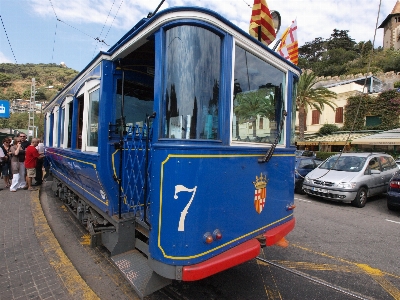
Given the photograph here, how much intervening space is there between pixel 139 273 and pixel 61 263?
177 cm

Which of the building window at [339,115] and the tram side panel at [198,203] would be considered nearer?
the tram side panel at [198,203]

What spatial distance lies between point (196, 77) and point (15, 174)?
8.48 m

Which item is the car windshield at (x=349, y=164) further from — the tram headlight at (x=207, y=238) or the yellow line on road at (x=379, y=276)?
the tram headlight at (x=207, y=238)

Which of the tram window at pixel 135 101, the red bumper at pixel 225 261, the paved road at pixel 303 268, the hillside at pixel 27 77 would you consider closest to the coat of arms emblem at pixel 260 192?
the red bumper at pixel 225 261

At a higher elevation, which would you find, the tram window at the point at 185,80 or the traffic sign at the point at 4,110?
the traffic sign at the point at 4,110

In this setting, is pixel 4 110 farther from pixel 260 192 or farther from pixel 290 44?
pixel 260 192

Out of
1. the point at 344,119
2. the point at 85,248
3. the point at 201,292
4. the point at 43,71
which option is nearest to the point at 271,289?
the point at 201,292

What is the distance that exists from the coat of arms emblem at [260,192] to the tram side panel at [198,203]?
0.23ft

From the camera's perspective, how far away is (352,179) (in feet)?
26.7

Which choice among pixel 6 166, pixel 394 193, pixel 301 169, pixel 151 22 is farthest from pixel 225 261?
pixel 6 166

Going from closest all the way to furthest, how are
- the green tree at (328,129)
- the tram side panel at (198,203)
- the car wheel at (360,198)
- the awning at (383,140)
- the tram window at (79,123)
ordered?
the tram side panel at (198,203) → the tram window at (79,123) → the car wheel at (360,198) → the awning at (383,140) → the green tree at (328,129)

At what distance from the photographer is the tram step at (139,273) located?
242 centimetres

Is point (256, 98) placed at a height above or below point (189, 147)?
above

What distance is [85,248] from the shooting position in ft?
14.5
